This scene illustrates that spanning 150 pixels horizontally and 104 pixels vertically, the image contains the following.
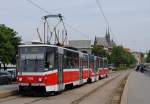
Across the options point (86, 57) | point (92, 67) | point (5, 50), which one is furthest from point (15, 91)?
point (5, 50)

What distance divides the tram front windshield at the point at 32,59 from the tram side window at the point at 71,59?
387 cm

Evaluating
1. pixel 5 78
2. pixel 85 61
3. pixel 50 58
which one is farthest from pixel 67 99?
pixel 5 78

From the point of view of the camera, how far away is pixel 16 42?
290 ft

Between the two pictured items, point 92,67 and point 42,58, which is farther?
point 92,67

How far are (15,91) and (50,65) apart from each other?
3.24 m

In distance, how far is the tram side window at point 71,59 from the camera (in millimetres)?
30884

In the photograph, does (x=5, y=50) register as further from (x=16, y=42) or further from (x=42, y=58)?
(x=42, y=58)

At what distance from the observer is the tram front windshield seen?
26.5 metres

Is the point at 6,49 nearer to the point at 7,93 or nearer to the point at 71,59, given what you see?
the point at 71,59

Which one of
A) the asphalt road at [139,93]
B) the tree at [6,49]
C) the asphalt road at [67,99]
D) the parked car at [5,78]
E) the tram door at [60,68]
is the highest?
the tree at [6,49]

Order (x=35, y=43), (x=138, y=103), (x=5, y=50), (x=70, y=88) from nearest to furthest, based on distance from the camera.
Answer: (x=138, y=103)
(x=35, y=43)
(x=70, y=88)
(x=5, y=50)

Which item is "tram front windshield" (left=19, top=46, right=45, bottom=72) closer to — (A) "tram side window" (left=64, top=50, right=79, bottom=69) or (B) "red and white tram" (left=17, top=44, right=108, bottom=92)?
(B) "red and white tram" (left=17, top=44, right=108, bottom=92)

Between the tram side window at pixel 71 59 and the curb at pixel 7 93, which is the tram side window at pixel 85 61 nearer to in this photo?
the tram side window at pixel 71 59

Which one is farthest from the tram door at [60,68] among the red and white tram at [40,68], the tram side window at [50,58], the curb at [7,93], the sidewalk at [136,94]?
the sidewalk at [136,94]
